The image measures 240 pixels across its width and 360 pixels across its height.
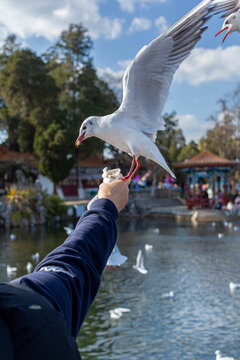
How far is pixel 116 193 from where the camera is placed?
87cm

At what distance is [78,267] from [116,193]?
0.26 m

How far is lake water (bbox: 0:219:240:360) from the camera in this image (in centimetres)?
411

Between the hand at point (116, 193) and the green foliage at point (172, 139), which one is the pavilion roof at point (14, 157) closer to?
the green foliage at point (172, 139)

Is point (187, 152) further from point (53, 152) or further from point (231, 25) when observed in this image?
point (231, 25)

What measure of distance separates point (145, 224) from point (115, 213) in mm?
13999

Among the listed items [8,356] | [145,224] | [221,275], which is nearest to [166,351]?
[221,275]

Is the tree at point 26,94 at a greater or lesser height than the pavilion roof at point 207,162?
greater

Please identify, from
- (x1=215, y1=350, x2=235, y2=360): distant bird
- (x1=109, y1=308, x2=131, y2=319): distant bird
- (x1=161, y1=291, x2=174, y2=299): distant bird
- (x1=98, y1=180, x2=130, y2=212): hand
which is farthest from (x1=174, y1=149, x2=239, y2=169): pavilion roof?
(x1=98, y1=180, x2=130, y2=212): hand

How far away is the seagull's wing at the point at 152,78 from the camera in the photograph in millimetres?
1276

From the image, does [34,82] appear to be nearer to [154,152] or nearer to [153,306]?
[153,306]

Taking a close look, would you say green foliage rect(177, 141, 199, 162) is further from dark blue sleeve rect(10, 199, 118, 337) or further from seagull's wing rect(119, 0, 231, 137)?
dark blue sleeve rect(10, 199, 118, 337)

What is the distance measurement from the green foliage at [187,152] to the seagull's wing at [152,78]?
28.5m

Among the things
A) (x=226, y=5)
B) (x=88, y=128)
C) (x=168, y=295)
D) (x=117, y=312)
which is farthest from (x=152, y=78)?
(x=168, y=295)

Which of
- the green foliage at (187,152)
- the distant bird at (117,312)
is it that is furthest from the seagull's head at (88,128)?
the green foliage at (187,152)
